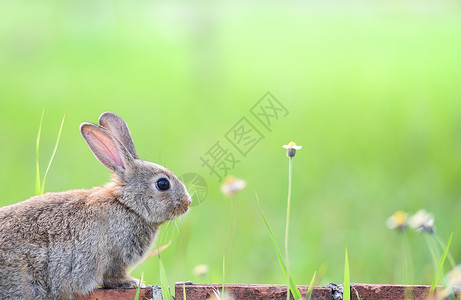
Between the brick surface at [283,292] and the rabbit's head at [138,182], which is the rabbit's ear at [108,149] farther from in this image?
the brick surface at [283,292]

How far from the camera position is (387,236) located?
5.76 m

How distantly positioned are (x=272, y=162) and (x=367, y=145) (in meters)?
1.10

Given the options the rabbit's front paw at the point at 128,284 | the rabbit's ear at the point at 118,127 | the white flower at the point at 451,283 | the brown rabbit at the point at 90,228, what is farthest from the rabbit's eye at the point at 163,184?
the white flower at the point at 451,283

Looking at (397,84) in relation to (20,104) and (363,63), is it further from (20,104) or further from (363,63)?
(20,104)

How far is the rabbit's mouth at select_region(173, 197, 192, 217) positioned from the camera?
3.66 metres

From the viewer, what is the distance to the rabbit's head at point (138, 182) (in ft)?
11.6

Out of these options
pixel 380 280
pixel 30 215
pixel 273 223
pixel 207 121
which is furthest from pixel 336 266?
pixel 207 121

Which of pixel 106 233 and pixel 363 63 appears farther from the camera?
pixel 363 63

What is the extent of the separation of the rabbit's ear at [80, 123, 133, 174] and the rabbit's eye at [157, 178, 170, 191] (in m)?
0.20

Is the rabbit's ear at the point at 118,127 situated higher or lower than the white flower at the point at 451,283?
higher

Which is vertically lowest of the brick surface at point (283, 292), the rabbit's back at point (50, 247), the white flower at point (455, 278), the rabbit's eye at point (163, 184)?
the rabbit's back at point (50, 247)

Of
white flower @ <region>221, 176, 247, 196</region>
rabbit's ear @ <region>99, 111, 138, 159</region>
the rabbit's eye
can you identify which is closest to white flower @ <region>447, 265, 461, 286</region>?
white flower @ <region>221, 176, 247, 196</region>

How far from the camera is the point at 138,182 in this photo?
3637 mm

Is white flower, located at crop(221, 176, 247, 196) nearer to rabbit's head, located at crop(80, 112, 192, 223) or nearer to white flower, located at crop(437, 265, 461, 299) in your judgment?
rabbit's head, located at crop(80, 112, 192, 223)
